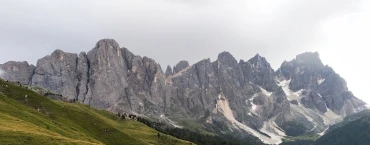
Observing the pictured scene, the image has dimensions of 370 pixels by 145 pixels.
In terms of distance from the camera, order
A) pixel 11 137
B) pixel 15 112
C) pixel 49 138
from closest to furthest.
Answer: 1. pixel 11 137
2. pixel 49 138
3. pixel 15 112

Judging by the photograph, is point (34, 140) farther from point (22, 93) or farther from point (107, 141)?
point (22, 93)

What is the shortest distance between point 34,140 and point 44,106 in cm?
10348

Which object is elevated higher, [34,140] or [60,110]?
[60,110]

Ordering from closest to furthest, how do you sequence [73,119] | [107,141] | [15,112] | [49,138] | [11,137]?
1. [11,137]
2. [49,138]
3. [15,112]
4. [107,141]
5. [73,119]

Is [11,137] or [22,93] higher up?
[22,93]

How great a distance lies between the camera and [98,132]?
173 metres

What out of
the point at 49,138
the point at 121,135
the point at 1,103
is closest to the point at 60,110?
the point at 121,135

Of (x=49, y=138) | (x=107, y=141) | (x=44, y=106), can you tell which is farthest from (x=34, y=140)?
(x=44, y=106)

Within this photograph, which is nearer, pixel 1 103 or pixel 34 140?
pixel 34 140

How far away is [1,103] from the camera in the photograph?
12912 cm

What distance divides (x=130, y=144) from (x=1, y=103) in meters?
60.6

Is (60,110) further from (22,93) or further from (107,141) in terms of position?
(107,141)

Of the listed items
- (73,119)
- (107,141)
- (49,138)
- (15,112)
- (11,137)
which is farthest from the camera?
(73,119)

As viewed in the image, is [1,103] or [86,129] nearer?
[1,103]
